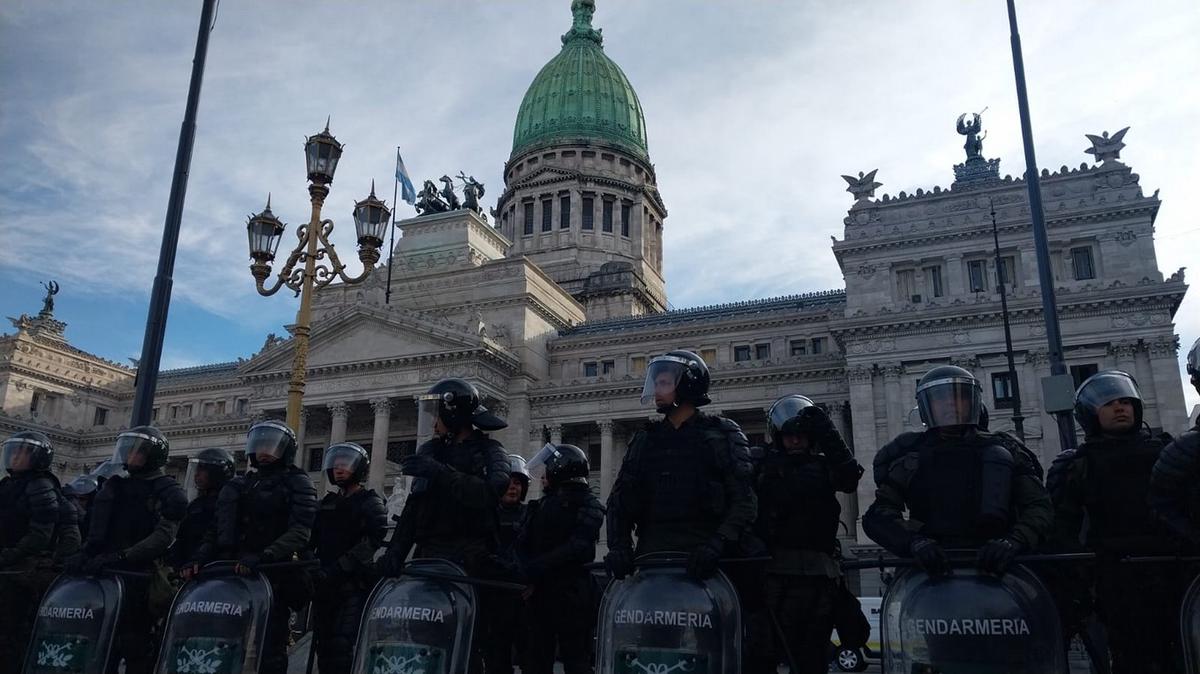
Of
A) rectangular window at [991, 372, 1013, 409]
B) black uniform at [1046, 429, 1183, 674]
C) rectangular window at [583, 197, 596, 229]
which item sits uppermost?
rectangular window at [583, 197, 596, 229]

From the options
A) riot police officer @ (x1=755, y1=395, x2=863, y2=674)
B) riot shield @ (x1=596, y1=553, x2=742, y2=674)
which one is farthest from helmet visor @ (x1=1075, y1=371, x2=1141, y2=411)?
riot shield @ (x1=596, y1=553, x2=742, y2=674)

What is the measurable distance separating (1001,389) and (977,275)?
471 cm

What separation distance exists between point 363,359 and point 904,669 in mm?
38846

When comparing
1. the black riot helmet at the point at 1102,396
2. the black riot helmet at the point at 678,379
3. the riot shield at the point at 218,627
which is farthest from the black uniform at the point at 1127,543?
the riot shield at the point at 218,627

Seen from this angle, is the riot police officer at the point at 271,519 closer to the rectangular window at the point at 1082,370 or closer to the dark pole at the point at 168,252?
the dark pole at the point at 168,252

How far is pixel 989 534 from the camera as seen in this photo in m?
5.53

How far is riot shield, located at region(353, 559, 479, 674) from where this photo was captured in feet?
19.8

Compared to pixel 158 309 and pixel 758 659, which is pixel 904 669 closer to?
pixel 758 659

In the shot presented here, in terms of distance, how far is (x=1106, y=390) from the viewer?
654cm

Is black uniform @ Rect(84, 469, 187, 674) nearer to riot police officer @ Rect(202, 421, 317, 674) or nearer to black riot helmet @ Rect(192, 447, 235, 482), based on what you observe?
black riot helmet @ Rect(192, 447, 235, 482)

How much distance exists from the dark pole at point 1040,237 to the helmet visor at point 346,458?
9192 millimetres

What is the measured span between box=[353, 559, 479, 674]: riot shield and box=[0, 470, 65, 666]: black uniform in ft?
15.4

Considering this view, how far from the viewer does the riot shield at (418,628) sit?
6.03 metres

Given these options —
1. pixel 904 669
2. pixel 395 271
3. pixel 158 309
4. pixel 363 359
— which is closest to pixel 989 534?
pixel 904 669
